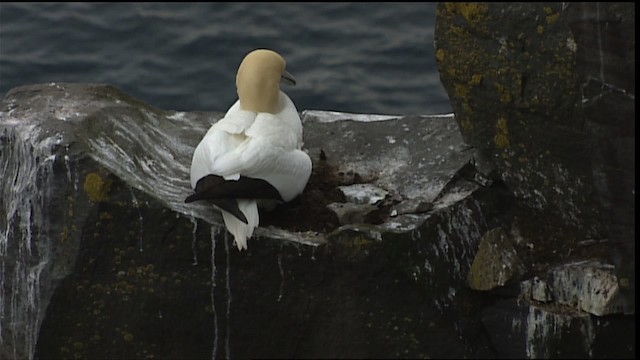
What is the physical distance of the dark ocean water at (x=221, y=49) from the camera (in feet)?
35.2

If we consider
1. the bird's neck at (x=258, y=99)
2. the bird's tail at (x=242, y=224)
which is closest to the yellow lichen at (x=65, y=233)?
the bird's tail at (x=242, y=224)

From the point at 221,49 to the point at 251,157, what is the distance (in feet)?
18.0

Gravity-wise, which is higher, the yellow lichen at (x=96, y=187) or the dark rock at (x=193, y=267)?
the yellow lichen at (x=96, y=187)

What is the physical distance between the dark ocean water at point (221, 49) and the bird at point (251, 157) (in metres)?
3.98

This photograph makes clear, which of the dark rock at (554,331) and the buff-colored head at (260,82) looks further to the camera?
the buff-colored head at (260,82)

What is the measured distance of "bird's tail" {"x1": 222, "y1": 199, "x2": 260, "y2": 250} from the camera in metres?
5.64

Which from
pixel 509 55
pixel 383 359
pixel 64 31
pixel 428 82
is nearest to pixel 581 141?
pixel 509 55

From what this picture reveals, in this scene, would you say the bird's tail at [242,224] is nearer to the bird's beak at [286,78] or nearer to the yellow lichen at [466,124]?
the yellow lichen at [466,124]

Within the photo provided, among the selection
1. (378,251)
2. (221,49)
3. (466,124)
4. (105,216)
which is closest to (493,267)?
(378,251)

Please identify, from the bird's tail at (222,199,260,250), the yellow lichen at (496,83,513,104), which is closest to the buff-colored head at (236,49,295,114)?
the bird's tail at (222,199,260,250)

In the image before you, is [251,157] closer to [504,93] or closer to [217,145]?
[217,145]

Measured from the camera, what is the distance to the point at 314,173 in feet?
21.0

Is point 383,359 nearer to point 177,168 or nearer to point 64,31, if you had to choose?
point 177,168

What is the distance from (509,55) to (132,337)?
1902 mm
